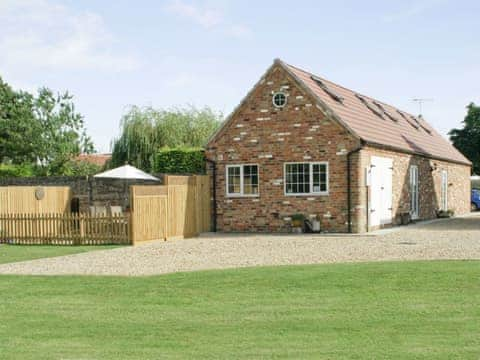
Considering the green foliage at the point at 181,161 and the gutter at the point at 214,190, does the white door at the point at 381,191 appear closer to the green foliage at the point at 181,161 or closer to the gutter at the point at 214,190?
the gutter at the point at 214,190

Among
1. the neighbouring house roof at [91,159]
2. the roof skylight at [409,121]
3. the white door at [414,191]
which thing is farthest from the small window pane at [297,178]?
the neighbouring house roof at [91,159]

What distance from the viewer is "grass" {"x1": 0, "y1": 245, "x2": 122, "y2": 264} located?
1741cm

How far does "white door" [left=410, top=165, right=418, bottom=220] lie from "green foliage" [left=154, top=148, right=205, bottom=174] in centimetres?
882

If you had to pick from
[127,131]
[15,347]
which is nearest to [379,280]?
[15,347]

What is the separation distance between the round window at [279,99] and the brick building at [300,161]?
0.03 metres

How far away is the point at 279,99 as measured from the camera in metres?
24.6

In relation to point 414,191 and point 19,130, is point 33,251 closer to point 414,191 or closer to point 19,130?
point 414,191

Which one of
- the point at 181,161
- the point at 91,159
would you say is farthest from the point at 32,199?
the point at 91,159

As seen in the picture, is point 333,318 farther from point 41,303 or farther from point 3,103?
point 3,103

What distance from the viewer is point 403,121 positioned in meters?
35.5

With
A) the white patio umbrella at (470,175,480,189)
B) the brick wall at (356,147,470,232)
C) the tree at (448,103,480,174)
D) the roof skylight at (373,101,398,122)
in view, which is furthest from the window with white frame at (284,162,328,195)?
the tree at (448,103,480,174)

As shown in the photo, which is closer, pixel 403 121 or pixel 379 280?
pixel 379 280

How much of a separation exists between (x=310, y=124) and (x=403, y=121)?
12.9 meters

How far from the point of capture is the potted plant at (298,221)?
77.6ft
